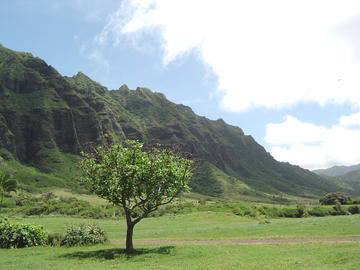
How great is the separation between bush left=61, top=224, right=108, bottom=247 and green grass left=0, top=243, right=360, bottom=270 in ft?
10.2

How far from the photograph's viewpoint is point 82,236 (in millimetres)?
32562

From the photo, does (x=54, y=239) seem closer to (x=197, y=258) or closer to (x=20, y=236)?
(x=20, y=236)

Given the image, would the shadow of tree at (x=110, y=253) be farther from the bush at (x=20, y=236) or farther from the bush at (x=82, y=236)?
the bush at (x=20, y=236)

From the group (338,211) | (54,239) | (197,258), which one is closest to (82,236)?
(54,239)

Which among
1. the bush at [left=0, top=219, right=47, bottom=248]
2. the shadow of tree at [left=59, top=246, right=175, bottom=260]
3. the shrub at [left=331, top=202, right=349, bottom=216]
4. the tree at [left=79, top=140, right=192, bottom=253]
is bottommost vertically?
the shrub at [left=331, top=202, right=349, bottom=216]

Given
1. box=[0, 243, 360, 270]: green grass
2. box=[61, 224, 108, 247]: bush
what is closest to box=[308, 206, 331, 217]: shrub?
box=[0, 243, 360, 270]: green grass

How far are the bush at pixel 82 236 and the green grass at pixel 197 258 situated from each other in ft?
10.2

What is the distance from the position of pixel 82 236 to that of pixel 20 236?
270 inches

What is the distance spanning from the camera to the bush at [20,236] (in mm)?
31203

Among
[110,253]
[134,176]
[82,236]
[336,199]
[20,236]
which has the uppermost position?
[134,176]

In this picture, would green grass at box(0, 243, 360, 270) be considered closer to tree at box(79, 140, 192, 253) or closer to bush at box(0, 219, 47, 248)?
bush at box(0, 219, 47, 248)

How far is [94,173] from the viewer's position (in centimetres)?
2634

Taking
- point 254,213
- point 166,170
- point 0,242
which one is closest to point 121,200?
point 166,170

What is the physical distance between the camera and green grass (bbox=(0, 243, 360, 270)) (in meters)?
19.2
